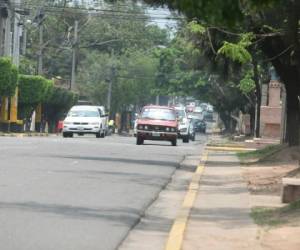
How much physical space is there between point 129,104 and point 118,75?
664 cm

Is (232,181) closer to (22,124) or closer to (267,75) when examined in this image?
(267,75)

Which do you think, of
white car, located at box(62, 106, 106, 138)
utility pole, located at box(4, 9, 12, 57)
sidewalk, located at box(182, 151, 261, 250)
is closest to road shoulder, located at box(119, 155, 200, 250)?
sidewalk, located at box(182, 151, 261, 250)

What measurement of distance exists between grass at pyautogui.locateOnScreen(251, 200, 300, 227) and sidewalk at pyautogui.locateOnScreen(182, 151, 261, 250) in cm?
14

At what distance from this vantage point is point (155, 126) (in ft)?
124

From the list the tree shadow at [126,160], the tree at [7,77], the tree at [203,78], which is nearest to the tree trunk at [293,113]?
the tree at [203,78]

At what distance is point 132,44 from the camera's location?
8706 cm

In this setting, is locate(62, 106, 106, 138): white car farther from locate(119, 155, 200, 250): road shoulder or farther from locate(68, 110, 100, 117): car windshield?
locate(119, 155, 200, 250): road shoulder

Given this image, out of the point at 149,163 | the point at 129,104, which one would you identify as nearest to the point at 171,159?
the point at 149,163

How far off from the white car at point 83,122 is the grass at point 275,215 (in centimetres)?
3108

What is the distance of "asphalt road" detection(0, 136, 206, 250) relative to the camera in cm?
1049

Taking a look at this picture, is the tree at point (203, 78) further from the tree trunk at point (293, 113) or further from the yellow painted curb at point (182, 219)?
the yellow painted curb at point (182, 219)

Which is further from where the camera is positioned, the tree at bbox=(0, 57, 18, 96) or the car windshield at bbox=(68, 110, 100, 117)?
the tree at bbox=(0, 57, 18, 96)

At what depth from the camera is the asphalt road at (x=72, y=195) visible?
34.4 ft

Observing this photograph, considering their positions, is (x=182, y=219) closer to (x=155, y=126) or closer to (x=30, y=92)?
(x=155, y=126)
